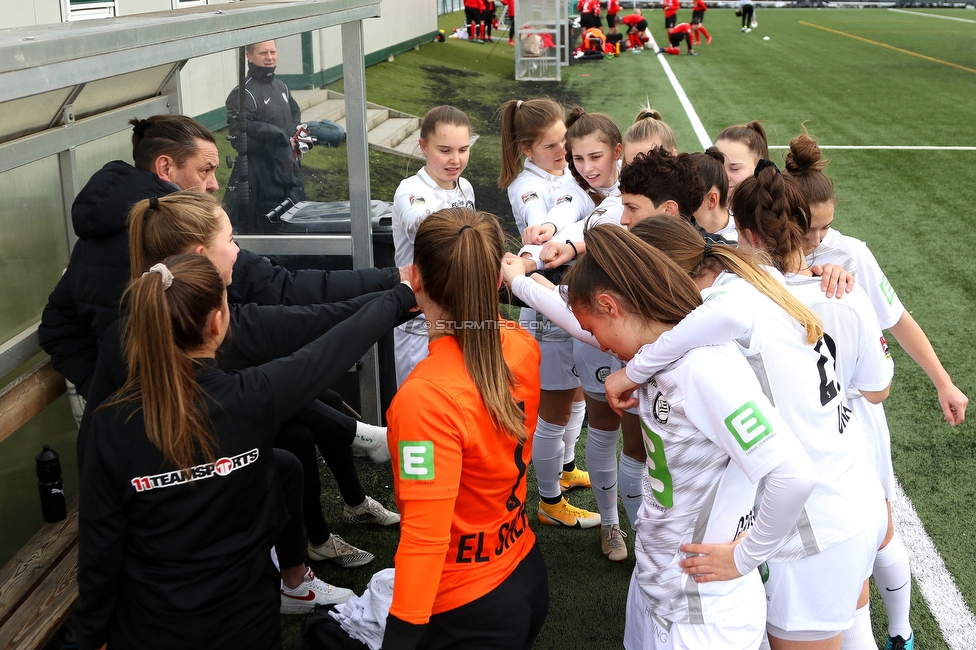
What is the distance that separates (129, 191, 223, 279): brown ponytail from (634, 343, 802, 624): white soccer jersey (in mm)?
1390

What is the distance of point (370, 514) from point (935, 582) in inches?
95.2

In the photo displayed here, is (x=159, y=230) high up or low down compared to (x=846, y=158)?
up

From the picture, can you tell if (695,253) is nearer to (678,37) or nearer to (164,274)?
(164,274)

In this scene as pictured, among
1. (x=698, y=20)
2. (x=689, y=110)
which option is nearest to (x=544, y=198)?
(x=689, y=110)

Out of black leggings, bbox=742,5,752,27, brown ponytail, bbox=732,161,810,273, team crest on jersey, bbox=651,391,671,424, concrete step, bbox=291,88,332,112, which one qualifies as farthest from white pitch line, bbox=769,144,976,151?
black leggings, bbox=742,5,752,27

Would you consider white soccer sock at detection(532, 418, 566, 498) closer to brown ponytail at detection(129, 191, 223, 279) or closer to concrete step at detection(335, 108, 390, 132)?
brown ponytail at detection(129, 191, 223, 279)

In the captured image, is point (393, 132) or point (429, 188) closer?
point (429, 188)

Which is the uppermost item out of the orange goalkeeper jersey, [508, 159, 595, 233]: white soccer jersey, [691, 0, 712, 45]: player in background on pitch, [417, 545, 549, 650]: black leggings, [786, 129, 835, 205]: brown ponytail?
[691, 0, 712, 45]: player in background on pitch

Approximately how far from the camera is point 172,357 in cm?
194

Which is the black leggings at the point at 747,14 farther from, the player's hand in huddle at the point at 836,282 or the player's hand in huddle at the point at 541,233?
the player's hand in huddle at the point at 836,282

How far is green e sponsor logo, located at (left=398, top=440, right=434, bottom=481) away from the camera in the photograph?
1.88 meters

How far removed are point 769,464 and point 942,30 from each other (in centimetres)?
3351

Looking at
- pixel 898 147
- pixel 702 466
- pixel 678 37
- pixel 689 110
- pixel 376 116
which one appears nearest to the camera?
pixel 702 466

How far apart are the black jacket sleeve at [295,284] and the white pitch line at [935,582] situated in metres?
2.45
